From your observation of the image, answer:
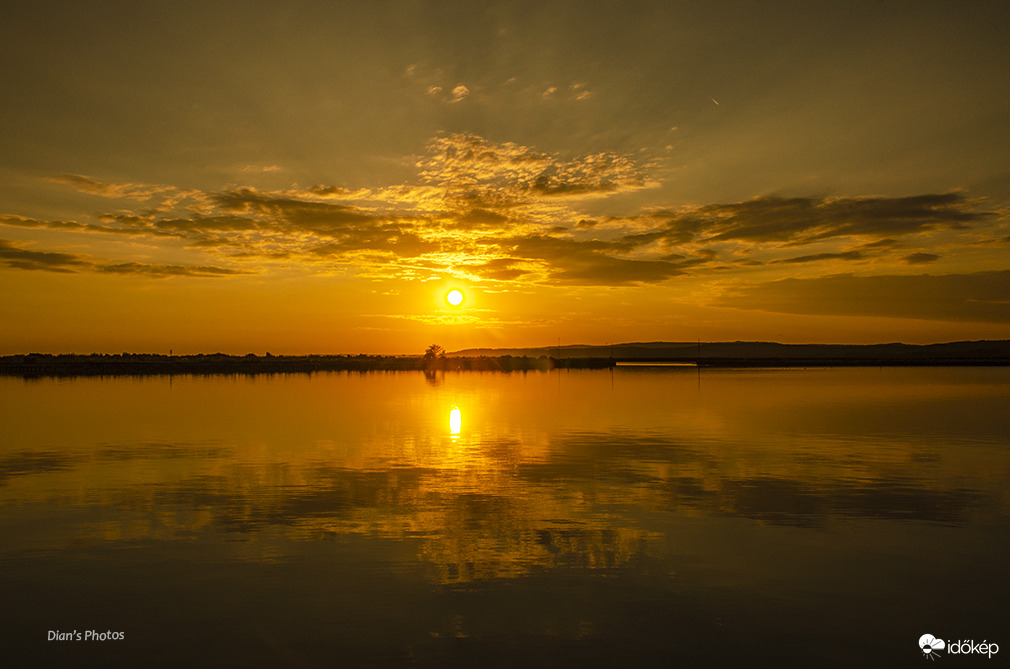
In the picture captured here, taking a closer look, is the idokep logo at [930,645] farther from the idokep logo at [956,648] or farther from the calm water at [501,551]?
the calm water at [501,551]

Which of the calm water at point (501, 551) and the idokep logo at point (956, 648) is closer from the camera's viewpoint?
the idokep logo at point (956, 648)

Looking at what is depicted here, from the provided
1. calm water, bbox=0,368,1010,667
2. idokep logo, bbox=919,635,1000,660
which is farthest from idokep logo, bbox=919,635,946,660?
calm water, bbox=0,368,1010,667

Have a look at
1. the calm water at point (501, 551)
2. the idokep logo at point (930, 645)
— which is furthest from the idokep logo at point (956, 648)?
the calm water at point (501, 551)

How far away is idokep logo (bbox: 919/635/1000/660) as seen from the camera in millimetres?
11242

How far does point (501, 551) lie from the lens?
1611 cm

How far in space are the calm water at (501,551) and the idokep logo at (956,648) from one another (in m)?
0.21

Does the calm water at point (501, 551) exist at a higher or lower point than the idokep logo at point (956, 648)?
higher

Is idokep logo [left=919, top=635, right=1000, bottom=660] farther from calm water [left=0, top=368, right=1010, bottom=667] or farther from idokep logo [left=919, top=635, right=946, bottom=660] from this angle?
calm water [left=0, top=368, right=1010, bottom=667]

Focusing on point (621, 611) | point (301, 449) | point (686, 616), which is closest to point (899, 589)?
point (686, 616)

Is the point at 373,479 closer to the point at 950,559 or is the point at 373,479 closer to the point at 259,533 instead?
the point at 259,533

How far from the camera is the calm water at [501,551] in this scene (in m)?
11.5

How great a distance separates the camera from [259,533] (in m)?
17.7

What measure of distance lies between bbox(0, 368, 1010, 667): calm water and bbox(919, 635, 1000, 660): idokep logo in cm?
21

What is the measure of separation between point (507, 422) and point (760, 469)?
2140 centimetres
